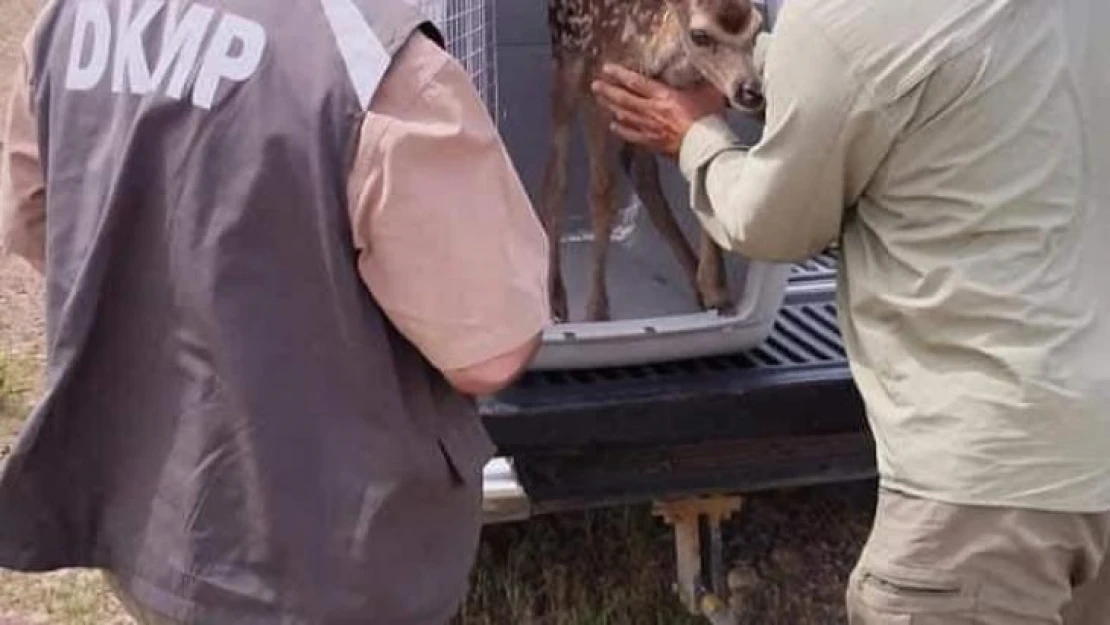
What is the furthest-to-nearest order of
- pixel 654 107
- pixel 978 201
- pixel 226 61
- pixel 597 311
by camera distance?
pixel 597 311, pixel 654 107, pixel 978 201, pixel 226 61

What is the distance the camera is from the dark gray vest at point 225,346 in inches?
98.9

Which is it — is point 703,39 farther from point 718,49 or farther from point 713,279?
point 713,279

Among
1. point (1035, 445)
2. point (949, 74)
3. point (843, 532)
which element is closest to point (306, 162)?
point (949, 74)

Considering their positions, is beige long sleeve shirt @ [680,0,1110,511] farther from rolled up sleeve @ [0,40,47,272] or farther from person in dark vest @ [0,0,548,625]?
rolled up sleeve @ [0,40,47,272]

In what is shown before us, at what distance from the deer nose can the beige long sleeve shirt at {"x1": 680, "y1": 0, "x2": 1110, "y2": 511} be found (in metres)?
0.86

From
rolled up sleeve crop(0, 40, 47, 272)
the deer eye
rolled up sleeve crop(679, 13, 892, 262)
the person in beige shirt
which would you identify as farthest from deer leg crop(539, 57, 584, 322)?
rolled up sleeve crop(0, 40, 47, 272)

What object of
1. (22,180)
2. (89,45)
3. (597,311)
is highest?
(89,45)

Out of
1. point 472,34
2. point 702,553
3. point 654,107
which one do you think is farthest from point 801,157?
point 702,553

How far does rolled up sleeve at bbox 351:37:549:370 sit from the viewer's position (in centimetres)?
251

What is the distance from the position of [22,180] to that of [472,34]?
1.47m

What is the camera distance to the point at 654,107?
3607mm

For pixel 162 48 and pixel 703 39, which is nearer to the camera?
pixel 162 48

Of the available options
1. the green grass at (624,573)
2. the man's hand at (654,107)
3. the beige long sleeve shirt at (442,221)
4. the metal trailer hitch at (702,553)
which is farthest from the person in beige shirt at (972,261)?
the green grass at (624,573)

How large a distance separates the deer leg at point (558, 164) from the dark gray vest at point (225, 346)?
5.61ft
